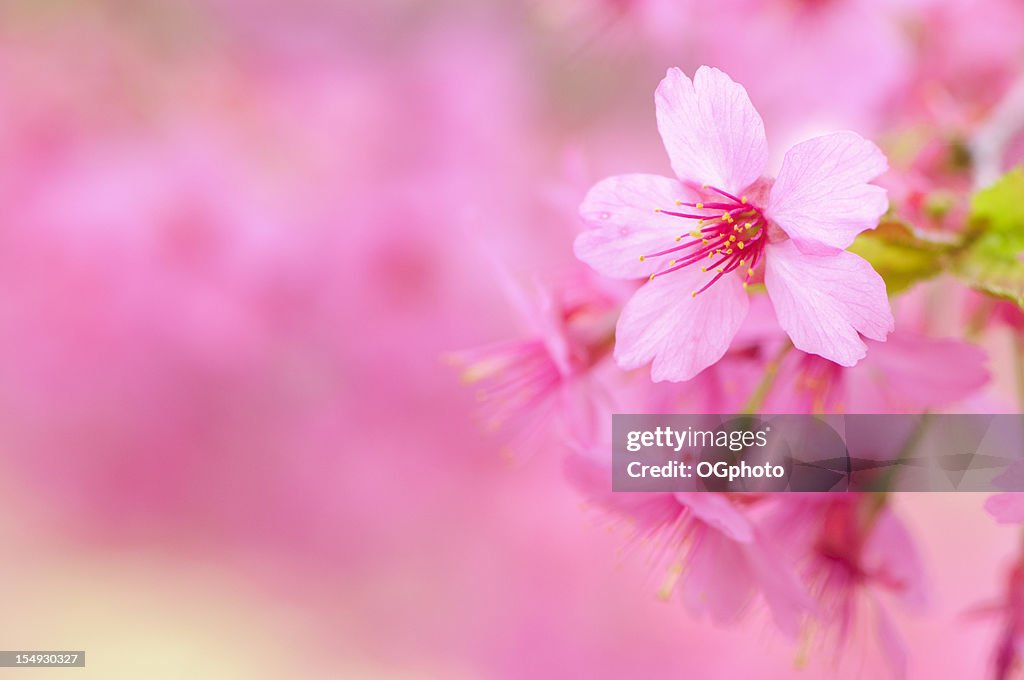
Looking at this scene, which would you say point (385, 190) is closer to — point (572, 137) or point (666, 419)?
point (572, 137)

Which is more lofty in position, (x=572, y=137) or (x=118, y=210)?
(x=572, y=137)

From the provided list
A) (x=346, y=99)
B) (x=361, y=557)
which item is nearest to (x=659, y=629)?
(x=361, y=557)

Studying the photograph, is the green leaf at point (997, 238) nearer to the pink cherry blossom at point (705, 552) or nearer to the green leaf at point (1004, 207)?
the green leaf at point (1004, 207)

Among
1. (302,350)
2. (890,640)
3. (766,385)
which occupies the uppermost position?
(302,350)

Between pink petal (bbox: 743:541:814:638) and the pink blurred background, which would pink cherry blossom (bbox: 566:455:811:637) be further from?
the pink blurred background

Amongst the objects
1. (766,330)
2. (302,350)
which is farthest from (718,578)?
(302,350)

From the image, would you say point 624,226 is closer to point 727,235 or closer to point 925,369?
point 727,235

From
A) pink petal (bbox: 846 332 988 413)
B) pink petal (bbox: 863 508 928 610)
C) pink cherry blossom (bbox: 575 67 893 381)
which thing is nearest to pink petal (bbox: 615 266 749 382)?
pink cherry blossom (bbox: 575 67 893 381)
